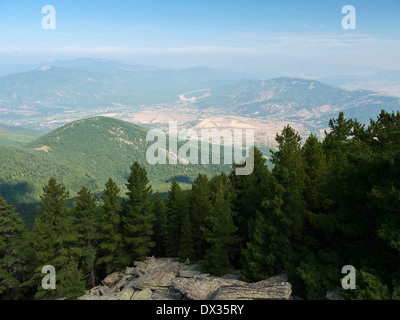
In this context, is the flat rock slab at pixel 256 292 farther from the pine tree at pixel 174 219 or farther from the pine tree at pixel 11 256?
the pine tree at pixel 11 256

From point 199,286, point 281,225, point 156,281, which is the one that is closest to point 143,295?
point 156,281

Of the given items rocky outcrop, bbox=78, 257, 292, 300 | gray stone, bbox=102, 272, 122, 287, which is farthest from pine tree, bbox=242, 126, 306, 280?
gray stone, bbox=102, 272, 122, 287

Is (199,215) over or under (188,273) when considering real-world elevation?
over

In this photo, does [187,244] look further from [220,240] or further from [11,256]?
[11,256]

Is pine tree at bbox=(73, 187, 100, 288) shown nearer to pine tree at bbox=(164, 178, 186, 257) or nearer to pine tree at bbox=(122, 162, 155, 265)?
pine tree at bbox=(122, 162, 155, 265)
